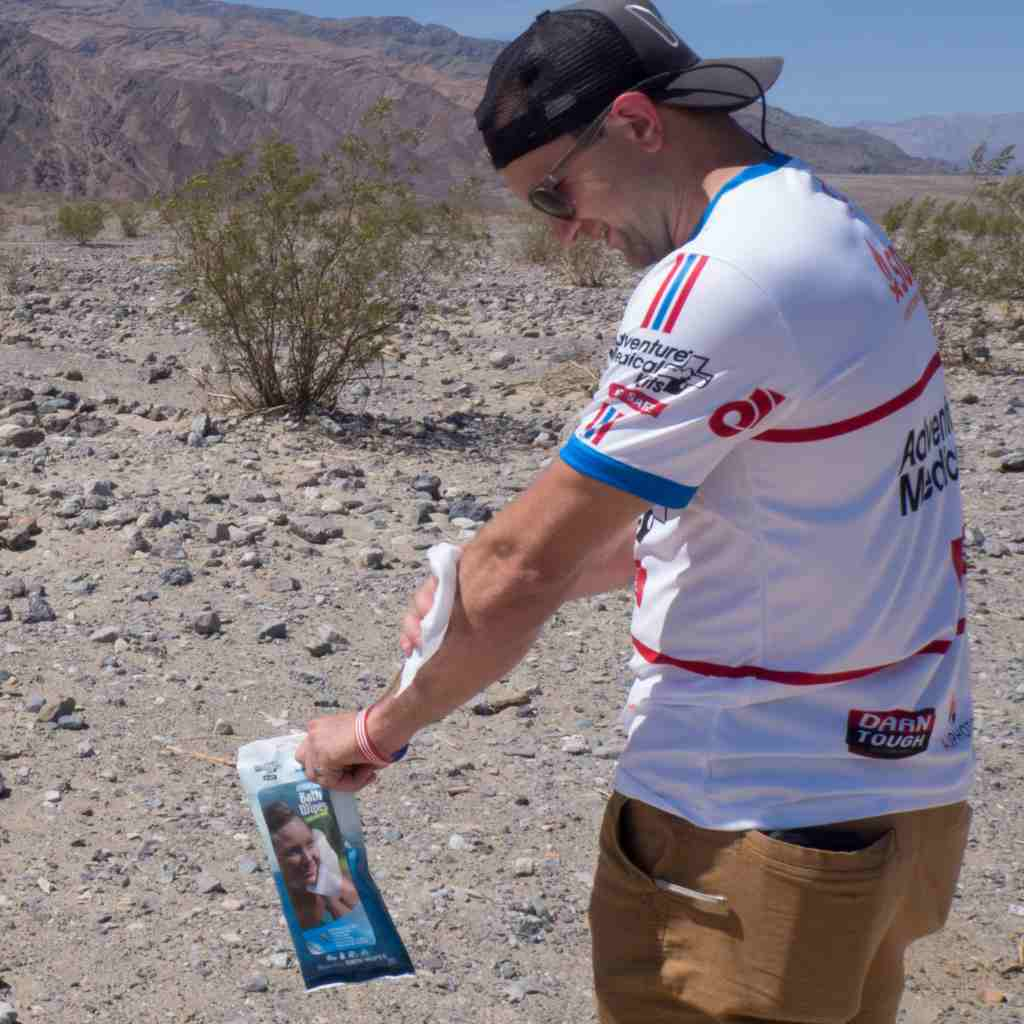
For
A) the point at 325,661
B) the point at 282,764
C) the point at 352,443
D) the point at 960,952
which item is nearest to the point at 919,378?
the point at 282,764

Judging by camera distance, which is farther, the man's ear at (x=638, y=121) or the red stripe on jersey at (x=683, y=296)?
the man's ear at (x=638, y=121)

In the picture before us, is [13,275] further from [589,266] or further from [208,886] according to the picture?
[208,886]

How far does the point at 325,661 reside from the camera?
13.6 ft

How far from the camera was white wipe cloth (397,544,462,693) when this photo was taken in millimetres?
1420

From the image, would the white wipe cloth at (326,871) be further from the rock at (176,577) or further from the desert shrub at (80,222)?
the desert shrub at (80,222)

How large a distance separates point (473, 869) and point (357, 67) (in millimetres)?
97224

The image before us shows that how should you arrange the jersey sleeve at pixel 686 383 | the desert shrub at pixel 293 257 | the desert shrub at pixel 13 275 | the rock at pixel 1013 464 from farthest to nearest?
the desert shrub at pixel 13 275 < the desert shrub at pixel 293 257 < the rock at pixel 1013 464 < the jersey sleeve at pixel 686 383

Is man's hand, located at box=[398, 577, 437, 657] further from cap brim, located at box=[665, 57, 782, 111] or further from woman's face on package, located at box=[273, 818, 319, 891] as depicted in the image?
cap brim, located at box=[665, 57, 782, 111]

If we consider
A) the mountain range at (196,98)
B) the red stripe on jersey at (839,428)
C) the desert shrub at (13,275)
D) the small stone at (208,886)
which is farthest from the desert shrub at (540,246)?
the mountain range at (196,98)

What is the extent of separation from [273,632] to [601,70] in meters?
3.11

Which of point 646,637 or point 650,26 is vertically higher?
point 650,26

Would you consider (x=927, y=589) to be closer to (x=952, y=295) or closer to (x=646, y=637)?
(x=646, y=637)

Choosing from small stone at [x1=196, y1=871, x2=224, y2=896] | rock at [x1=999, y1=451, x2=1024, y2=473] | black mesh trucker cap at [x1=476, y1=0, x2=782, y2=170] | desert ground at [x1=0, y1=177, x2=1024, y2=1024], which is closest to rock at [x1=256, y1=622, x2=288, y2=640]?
desert ground at [x1=0, y1=177, x2=1024, y2=1024]

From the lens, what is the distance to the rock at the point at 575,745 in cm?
364
